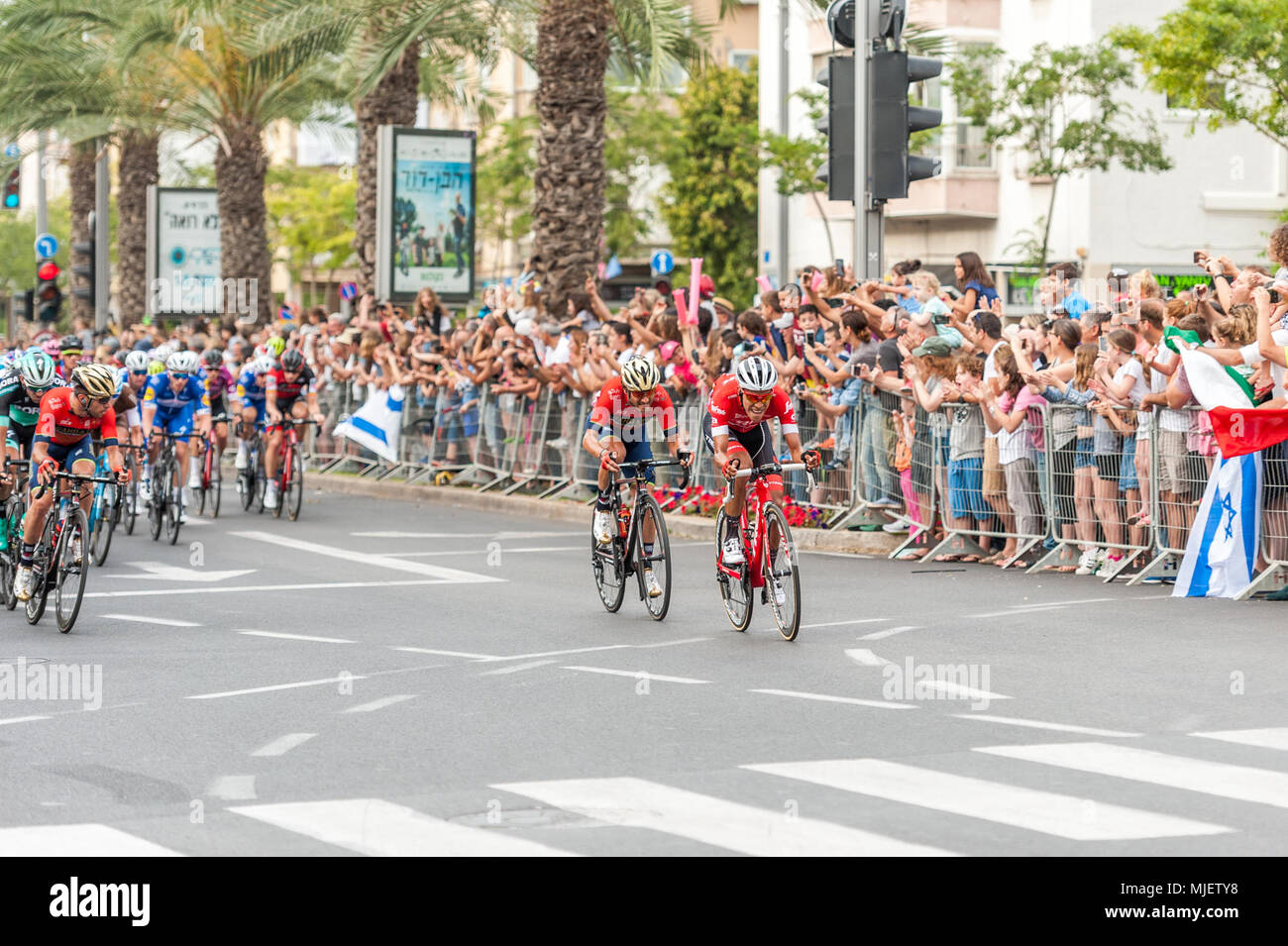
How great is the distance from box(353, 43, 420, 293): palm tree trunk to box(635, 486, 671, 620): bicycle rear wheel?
18.1m

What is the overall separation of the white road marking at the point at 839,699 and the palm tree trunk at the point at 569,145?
15.3m

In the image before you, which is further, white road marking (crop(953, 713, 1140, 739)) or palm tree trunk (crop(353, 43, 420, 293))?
palm tree trunk (crop(353, 43, 420, 293))

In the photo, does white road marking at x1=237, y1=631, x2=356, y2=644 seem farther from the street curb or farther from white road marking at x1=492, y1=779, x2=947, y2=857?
the street curb

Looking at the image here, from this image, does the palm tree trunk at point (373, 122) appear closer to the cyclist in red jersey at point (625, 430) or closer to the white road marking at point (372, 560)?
the white road marking at point (372, 560)

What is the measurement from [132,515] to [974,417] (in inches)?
348

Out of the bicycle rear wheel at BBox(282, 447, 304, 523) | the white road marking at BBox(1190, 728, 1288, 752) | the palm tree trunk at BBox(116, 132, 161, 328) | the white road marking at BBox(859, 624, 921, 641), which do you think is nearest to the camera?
the white road marking at BBox(1190, 728, 1288, 752)

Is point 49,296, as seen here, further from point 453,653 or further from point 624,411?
point 453,653

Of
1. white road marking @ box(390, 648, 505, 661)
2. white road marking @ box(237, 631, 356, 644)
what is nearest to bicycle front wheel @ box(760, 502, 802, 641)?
white road marking @ box(390, 648, 505, 661)

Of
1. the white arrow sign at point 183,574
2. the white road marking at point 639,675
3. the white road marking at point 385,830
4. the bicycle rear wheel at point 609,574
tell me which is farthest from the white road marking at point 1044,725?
the white arrow sign at point 183,574

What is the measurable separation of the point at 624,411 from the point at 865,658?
257 centimetres

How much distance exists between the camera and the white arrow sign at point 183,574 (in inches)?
630

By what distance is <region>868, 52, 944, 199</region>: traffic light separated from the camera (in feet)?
55.9
